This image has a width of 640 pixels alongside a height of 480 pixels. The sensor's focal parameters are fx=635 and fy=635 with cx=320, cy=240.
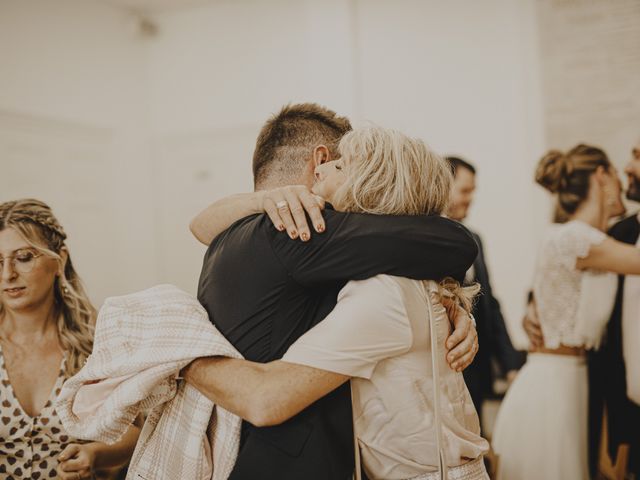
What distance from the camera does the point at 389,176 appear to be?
1.25 meters

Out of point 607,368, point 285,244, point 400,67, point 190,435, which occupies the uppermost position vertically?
point 400,67

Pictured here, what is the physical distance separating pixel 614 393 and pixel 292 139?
6.55 feet

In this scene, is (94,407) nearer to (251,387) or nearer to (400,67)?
(251,387)

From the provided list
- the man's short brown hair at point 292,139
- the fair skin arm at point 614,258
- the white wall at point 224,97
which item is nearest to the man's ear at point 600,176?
the fair skin arm at point 614,258

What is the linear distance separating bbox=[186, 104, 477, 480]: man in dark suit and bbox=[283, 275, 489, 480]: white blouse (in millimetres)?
35

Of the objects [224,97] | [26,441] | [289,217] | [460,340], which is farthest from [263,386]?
[224,97]

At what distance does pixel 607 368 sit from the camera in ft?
9.02

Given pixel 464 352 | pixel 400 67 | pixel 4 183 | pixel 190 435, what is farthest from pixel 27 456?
pixel 400 67

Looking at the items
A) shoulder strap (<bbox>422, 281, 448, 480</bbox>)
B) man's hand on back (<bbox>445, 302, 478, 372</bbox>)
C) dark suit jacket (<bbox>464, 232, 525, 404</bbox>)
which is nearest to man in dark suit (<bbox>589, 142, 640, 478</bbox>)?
dark suit jacket (<bbox>464, 232, 525, 404</bbox>)

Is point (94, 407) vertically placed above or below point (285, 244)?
below

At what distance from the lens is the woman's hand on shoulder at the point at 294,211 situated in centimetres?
117

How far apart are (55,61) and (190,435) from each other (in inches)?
155

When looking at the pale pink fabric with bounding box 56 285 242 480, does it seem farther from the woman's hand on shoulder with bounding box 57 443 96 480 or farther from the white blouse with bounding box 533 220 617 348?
the white blouse with bounding box 533 220 617 348

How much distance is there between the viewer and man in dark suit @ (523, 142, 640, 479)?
2670 millimetres
